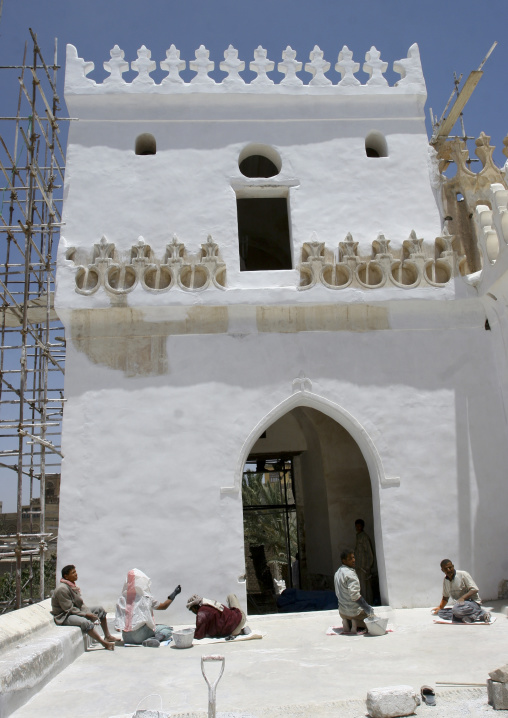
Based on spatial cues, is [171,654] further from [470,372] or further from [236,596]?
[470,372]

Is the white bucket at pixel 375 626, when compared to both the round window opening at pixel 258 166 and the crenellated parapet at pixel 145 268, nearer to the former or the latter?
the crenellated parapet at pixel 145 268

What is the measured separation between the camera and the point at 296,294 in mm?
9227

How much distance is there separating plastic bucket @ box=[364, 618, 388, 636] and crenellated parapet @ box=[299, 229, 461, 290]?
4.40 meters

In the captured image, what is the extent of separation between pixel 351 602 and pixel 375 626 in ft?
1.14

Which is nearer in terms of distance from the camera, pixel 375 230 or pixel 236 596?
pixel 236 596

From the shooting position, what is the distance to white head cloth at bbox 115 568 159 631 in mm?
6902

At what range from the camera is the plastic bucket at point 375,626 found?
7.00 metres

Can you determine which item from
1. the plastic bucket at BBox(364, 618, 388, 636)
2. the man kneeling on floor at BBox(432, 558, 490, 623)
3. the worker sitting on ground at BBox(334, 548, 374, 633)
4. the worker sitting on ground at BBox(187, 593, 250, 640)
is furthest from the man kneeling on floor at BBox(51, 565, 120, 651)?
the man kneeling on floor at BBox(432, 558, 490, 623)

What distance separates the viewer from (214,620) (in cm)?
712

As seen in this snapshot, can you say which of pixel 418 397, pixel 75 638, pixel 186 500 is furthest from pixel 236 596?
pixel 418 397

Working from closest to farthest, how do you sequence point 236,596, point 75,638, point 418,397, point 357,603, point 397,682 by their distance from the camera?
point 397,682 < point 75,638 < point 357,603 < point 236,596 < point 418,397

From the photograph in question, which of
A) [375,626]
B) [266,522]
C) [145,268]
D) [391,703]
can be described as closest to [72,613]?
[375,626]

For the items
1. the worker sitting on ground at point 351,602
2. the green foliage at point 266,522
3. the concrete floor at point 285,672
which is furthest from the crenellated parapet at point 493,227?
the green foliage at point 266,522

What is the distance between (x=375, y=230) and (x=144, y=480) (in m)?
4.87
